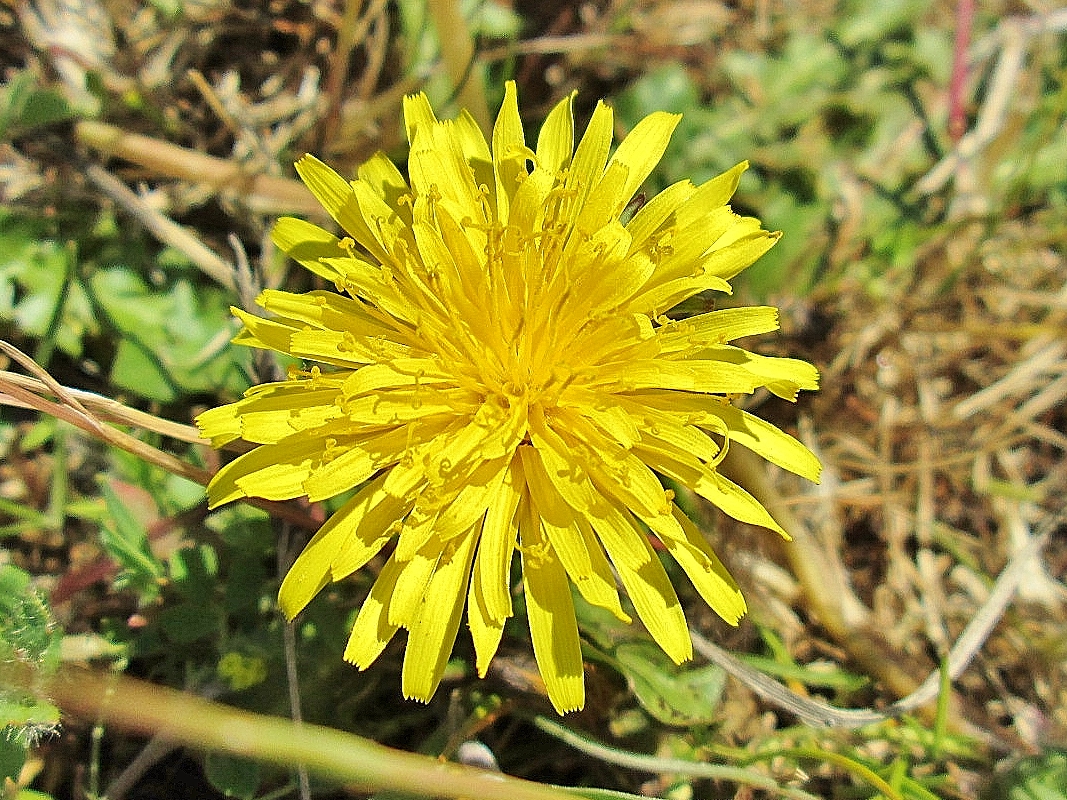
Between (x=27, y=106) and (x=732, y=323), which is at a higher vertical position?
(x=27, y=106)

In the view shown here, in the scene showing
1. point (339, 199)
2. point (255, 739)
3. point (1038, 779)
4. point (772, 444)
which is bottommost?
point (255, 739)

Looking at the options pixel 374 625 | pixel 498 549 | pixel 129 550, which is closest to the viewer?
pixel 498 549

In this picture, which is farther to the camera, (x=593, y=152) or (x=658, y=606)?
(x=593, y=152)

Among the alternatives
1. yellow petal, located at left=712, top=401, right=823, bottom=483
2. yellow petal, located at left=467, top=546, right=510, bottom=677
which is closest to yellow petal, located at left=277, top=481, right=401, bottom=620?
yellow petal, located at left=467, top=546, right=510, bottom=677

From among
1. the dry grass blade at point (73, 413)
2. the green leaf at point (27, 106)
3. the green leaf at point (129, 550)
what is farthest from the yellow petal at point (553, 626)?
the green leaf at point (27, 106)

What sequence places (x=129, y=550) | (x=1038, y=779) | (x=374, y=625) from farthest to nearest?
(x=1038, y=779) < (x=129, y=550) < (x=374, y=625)

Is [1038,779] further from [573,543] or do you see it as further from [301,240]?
[301,240]

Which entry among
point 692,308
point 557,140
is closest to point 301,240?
point 557,140
